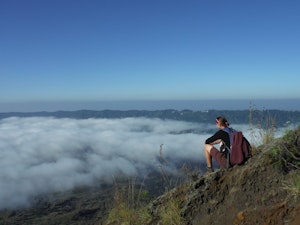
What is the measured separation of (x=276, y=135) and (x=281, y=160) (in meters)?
1.97

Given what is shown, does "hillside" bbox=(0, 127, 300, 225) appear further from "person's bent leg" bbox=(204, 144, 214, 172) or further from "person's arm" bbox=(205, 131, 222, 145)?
"person's arm" bbox=(205, 131, 222, 145)

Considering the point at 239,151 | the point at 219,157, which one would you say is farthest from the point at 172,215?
the point at 219,157

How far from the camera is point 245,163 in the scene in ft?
23.4

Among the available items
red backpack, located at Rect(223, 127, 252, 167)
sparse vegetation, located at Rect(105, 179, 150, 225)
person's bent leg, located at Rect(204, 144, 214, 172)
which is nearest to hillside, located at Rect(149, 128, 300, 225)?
red backpack, located at Rect(223, 127, 252, 167)

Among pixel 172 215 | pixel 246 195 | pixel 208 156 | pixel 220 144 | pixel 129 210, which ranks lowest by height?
pixel 129 210

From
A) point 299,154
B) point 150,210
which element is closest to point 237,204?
point 299,154

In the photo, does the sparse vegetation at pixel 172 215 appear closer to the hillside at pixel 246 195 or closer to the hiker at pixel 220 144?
the hillside at pixel 246 195

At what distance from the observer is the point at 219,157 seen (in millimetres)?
8141

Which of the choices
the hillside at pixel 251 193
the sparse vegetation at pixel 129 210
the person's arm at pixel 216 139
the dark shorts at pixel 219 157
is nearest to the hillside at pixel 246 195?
the hillside at pixel 251 193

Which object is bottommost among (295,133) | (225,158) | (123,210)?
(123,210)

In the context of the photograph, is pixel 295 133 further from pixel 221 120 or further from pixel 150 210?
pixel 150 210

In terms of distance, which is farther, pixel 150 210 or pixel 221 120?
pixel 221 120

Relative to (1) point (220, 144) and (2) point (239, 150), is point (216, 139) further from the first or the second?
(2) point (239, 150)

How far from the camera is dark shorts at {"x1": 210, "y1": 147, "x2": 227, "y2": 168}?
769 cm
